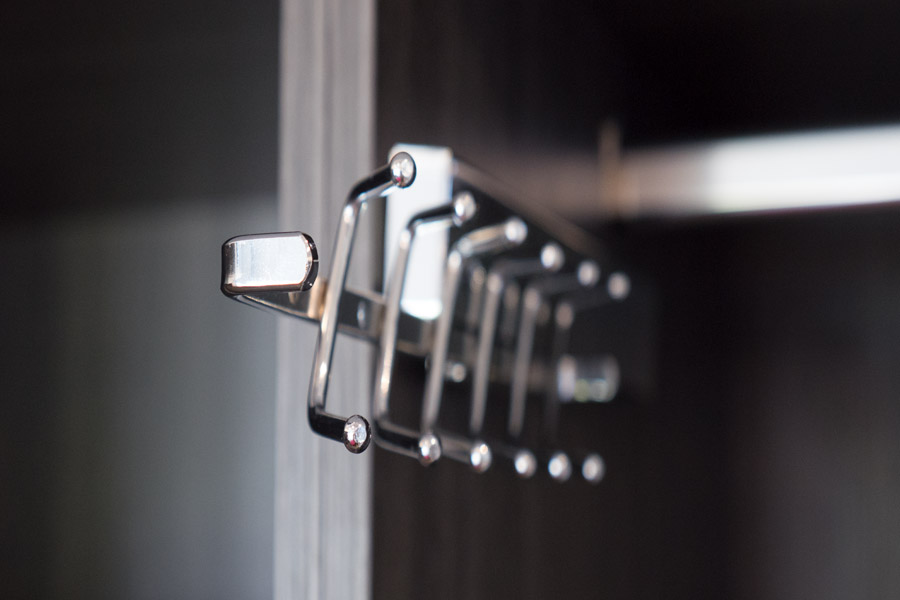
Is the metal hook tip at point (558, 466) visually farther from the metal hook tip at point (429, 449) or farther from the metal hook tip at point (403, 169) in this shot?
the metal hook tip at point (403, 169)

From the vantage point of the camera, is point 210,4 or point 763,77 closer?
point 210,4

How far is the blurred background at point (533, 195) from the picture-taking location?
1.82 ft

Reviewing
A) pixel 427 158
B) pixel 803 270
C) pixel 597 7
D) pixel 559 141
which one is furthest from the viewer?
pixel 803 270

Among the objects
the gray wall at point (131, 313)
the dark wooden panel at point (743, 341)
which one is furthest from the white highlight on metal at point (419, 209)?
the dark wooden panel at point (743, 341)

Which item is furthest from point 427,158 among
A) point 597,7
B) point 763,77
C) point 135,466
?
point 763,77

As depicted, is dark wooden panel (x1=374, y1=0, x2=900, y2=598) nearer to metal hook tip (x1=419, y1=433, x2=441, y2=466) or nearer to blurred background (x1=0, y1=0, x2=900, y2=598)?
blurred background (x1=0, y1=0, x2=900, y2=598)

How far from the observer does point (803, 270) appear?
180 centimetres

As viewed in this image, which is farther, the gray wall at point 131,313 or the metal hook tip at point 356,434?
the gray wall at point 131,313

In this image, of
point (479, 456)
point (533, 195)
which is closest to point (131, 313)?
point (479, 456)

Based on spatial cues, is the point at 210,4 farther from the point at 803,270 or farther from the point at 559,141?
the point at 803,270

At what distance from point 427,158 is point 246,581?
348 millimetres

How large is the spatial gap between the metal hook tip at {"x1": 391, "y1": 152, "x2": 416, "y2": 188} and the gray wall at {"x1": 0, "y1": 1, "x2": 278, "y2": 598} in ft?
0.67

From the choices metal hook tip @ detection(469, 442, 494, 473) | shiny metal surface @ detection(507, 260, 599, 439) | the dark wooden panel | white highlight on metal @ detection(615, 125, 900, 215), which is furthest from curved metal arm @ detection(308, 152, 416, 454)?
white highlight on metal @ detection(615, 125, 900, 215)

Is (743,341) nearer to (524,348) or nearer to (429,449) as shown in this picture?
(524,348)
